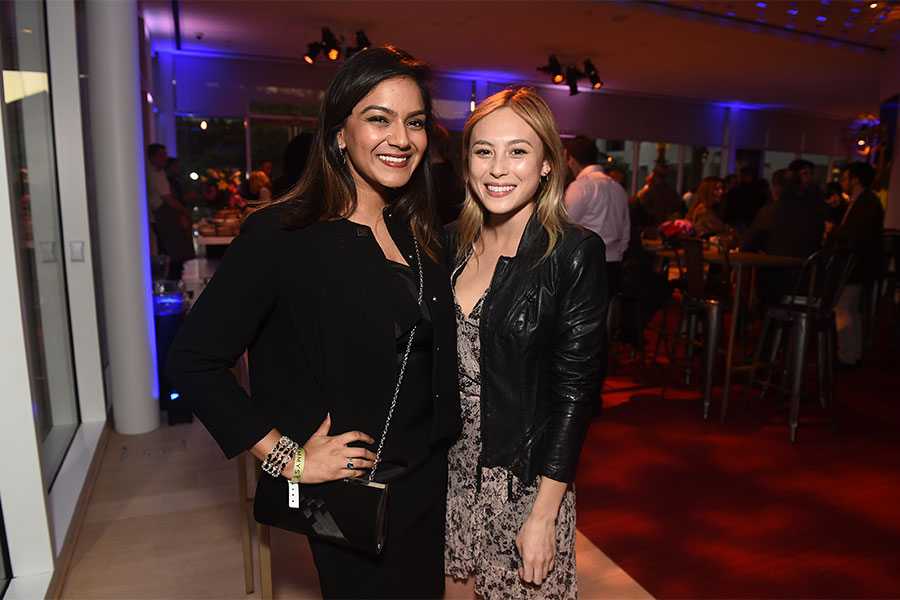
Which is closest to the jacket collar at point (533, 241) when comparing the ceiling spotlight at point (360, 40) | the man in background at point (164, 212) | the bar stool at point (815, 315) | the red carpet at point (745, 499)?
the red carpet at point (745, 499)

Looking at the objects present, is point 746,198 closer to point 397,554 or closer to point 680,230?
point 680,230

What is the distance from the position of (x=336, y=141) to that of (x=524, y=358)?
62 cm

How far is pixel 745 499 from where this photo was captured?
3088mm

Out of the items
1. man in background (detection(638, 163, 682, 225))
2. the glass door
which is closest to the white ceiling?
man in background (detection(638, 163, 682, 225))

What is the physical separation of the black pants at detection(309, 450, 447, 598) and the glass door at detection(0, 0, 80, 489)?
85.6 inches

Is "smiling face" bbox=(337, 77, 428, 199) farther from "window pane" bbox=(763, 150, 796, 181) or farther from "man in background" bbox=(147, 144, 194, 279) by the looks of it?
"window pane" bbox=(763, 150, 796, 181)

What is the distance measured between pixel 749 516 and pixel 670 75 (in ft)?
32.0

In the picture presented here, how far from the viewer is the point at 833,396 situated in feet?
13.2

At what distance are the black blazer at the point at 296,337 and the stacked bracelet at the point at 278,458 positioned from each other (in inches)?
1.8

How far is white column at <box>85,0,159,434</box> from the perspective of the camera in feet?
11.4

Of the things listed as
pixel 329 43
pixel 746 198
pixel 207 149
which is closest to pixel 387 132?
pixel 746 198

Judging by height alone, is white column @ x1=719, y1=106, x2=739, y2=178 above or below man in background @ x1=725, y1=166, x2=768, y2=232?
above

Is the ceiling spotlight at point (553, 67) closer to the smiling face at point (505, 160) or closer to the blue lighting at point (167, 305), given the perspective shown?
the blue lighting at point (167, 305)

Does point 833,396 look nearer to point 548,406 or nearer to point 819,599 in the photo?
point 819,599
